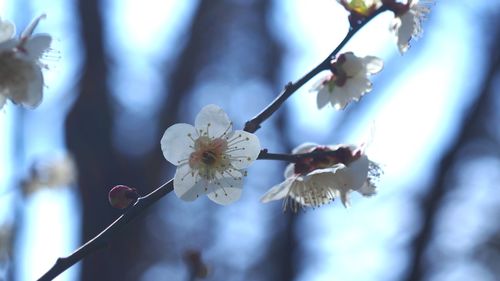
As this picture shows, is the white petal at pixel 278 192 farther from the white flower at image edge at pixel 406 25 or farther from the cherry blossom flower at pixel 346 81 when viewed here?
the white flower at image edge at pixel 406 25

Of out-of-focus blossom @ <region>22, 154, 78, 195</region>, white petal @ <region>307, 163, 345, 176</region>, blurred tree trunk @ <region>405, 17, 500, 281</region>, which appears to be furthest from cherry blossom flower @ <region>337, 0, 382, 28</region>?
blurred tree trunk @ <region>405, 17, 500, 281</region>

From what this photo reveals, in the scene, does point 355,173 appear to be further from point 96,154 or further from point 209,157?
point 96,154

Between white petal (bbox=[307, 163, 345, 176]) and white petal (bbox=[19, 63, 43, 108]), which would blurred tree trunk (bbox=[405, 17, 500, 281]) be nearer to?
white petal (bbox=[307, 163, 345, 176])

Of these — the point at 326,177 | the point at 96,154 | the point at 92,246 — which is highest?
the point at 96,154

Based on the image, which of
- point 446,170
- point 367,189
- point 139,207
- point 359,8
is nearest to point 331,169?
point 367,189

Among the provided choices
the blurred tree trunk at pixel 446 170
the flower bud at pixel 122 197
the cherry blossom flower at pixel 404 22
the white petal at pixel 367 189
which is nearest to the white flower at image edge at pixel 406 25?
the cherry blossom flower at pixel 404 22

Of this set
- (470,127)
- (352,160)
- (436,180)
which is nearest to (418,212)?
(436,180)
